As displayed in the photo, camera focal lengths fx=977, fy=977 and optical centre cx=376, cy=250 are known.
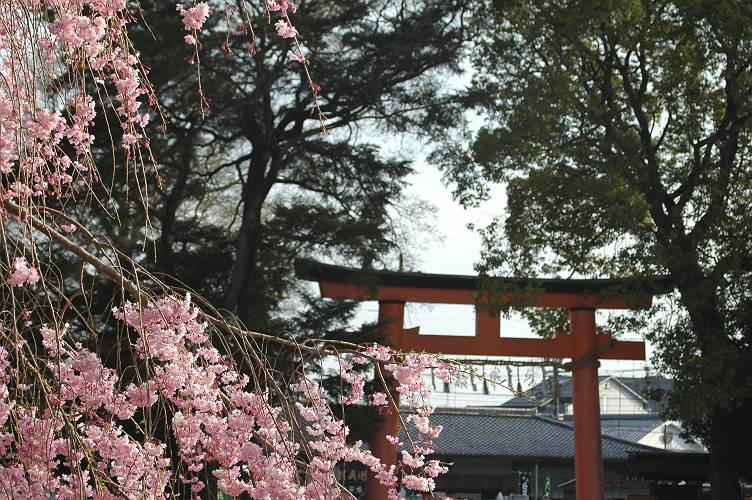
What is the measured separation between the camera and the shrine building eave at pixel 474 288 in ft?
30.6

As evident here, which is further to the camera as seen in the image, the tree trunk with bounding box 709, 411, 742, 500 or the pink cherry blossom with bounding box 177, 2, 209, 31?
the tree trunk with bounding box 709, 411, 742, 500

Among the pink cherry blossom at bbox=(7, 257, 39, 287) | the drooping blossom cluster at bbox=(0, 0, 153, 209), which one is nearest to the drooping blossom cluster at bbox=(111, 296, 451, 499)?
the pink cherry blossom at bbox=(7, 257, 39, 287)

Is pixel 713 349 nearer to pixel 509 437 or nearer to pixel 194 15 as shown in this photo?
pixel 194 15

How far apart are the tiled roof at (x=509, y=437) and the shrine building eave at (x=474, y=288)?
591cm

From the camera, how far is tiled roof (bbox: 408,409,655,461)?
16891 mm

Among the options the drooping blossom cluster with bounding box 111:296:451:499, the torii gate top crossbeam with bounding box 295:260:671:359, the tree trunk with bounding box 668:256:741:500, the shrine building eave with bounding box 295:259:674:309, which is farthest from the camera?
the torii gate top crossbeam with bounding box 295:260:671:359

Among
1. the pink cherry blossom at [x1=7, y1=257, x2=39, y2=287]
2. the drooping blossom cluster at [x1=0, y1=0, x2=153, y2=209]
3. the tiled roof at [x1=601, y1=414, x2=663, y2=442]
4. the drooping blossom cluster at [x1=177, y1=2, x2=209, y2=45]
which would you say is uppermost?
the tiled roof at [x1=601, y1=414, x2=663, y2=442]

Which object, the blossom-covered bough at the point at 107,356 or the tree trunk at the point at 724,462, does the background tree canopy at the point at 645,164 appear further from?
the blossom-covered bough at the point at 107,356

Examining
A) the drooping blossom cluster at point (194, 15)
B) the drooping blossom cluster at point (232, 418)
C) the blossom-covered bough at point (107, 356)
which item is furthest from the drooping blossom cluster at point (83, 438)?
the drooping blossom cluster at point (194, 15)

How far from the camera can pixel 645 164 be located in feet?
31.4

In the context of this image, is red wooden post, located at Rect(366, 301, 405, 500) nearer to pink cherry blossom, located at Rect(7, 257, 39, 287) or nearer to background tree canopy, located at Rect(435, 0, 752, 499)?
background tree canopy, located at Rect(435, 0, 752, 499)

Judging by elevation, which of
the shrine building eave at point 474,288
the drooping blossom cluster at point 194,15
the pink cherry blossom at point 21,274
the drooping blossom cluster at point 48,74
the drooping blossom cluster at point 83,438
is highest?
the shrine building eave at point 474,288

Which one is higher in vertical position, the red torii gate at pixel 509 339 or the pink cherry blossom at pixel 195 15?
the red torii gate at pixel 509 339

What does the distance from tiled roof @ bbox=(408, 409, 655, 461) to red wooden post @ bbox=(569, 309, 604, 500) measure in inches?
213
